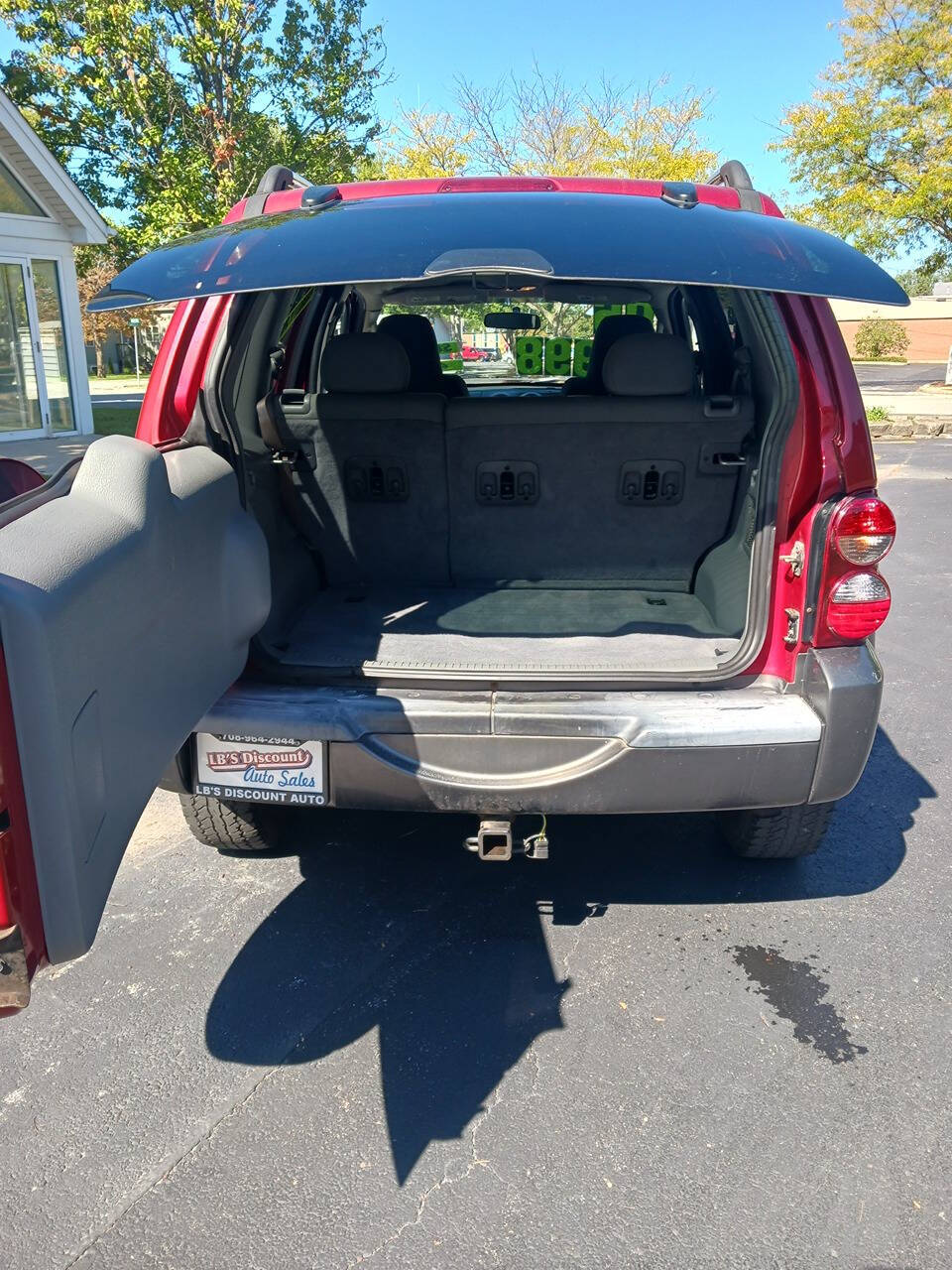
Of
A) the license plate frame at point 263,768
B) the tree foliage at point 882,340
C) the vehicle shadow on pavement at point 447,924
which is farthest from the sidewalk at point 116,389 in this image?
the tree foliage at point 882,340

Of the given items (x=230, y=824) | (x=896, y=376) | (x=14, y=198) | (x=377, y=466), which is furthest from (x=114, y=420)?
(x=896, y=376)

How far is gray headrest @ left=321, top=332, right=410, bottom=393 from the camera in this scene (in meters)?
3.48

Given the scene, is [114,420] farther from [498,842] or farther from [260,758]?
[498,842]

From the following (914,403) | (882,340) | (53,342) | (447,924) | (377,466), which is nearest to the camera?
(447,924)

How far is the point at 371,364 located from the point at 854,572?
1.88 meters

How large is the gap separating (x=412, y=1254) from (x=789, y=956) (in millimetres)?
1364

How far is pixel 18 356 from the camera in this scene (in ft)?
46.0

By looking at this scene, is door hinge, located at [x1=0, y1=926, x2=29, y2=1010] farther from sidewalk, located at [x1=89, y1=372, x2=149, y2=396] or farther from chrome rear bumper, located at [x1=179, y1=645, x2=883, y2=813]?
sidewalk, located at [x1=89, y1=372, x2=149, y2=396]

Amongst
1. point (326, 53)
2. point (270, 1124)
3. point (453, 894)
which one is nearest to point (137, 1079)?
point (270, 1124)

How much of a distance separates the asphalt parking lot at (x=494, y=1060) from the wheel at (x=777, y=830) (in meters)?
0.12

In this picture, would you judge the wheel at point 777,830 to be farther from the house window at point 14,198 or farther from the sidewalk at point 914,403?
the house window at point 14,198

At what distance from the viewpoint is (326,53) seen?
1647cm

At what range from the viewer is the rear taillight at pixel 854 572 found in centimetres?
242

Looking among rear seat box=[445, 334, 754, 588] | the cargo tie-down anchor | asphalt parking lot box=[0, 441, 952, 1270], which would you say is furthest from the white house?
the cargo tie-down anchor
